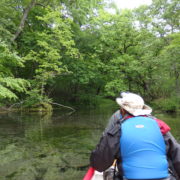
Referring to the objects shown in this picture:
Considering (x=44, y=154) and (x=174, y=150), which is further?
(x=44, y=154)

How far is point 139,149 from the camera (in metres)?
1.94

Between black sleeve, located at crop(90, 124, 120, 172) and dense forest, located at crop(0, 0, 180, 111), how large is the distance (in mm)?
12087

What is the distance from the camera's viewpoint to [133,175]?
197cm

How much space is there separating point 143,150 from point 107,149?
0.36m

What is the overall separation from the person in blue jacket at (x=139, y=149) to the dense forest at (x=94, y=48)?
11851mm

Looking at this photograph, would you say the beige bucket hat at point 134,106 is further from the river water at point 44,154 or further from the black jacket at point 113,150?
the river water at point 44,154

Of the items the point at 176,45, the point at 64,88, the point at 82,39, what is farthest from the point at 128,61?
the point at 64,88

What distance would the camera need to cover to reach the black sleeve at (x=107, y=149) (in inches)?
78.3

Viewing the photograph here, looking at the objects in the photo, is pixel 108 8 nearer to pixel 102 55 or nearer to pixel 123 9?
pixel 123 9

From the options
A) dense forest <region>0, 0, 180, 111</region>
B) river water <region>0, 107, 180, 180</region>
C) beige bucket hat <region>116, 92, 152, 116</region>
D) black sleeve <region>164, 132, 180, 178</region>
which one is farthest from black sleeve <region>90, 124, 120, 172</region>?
dense forest <region>0, 0, 180, 111</region>

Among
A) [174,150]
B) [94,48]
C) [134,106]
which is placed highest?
[94,48]

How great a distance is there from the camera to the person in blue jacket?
1.94m

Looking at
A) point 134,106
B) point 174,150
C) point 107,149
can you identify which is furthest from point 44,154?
point 174,150

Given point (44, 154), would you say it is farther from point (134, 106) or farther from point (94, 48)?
point (94, 48)
